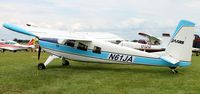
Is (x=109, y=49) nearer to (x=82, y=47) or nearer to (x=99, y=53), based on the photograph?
(x=99, y=53)

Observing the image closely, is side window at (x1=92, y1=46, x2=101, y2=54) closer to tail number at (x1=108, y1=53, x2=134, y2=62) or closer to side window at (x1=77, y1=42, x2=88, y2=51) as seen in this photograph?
side window at (x1=77, y1=42, x2=88, y2=51)

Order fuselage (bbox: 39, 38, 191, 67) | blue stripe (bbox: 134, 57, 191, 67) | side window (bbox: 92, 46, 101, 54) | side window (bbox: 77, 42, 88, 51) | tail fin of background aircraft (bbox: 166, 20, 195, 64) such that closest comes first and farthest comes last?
tail fin of background aircraft (bbox: 166, 20, 195, 64)
blue stripe (bbox: 134, 57, 191, 67)
fuselage (bbox: 39, 38, 191, 67)
side window (bbox: 92, 46, 101, 54)
side window (bbox: 77, 42, 88, 51)

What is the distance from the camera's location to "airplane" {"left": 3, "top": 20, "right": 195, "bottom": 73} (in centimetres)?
1102

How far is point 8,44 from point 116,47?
27.9m

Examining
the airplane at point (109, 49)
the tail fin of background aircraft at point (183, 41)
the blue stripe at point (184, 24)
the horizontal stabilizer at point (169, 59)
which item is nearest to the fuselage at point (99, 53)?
the airplane at point (109, 49)

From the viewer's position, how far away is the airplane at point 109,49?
11016 millimetres

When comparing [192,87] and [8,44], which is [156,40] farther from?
[192,87]

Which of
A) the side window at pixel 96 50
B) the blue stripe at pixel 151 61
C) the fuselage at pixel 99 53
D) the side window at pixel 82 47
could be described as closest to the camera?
the blue stripe at pixel 151 61

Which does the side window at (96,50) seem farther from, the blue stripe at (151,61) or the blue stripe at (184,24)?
the blue stripe at (184,24)

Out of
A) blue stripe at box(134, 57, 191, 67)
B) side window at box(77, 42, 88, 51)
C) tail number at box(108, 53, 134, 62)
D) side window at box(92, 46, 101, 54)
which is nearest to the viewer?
blue stripe at box(134, 57, 191, 67)

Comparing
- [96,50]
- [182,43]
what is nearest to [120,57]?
[96,50]

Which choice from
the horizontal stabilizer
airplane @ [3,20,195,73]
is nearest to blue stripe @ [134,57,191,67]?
airplane @ [3,20,195,73]

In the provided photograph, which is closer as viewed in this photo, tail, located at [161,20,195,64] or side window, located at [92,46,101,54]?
tail, located at [161,20,195,64]

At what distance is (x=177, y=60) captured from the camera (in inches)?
435
